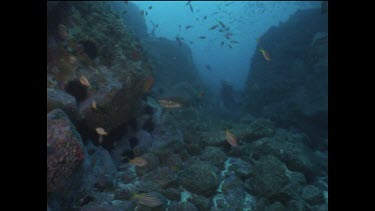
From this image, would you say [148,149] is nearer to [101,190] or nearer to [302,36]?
[101,190]

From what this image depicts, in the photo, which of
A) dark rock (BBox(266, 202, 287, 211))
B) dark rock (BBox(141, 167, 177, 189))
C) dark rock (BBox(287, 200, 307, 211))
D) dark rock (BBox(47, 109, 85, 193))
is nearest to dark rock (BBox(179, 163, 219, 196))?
dark rock (BBox(141, 167, 177, 189))

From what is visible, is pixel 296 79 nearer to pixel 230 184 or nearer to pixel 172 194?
pixel 230 184

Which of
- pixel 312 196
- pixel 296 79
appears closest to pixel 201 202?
pixel 312 196

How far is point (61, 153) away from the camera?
4484 mm

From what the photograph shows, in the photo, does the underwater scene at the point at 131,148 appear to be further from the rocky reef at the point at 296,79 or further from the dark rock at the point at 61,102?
the rocky reef at the point at 296,79

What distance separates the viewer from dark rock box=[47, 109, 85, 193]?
4.38 m

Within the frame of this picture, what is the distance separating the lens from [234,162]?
775 cm

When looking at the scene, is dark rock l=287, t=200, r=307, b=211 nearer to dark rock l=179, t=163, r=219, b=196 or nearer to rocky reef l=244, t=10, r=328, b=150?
dark rock l=179, t=163, r=219, b=196

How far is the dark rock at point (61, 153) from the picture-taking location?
4375 mm

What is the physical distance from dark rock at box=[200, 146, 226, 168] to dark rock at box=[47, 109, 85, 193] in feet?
12.7

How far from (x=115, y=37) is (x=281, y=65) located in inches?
512

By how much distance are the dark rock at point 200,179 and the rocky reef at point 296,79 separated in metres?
7.83

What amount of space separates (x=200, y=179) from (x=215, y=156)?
1.54 metres
